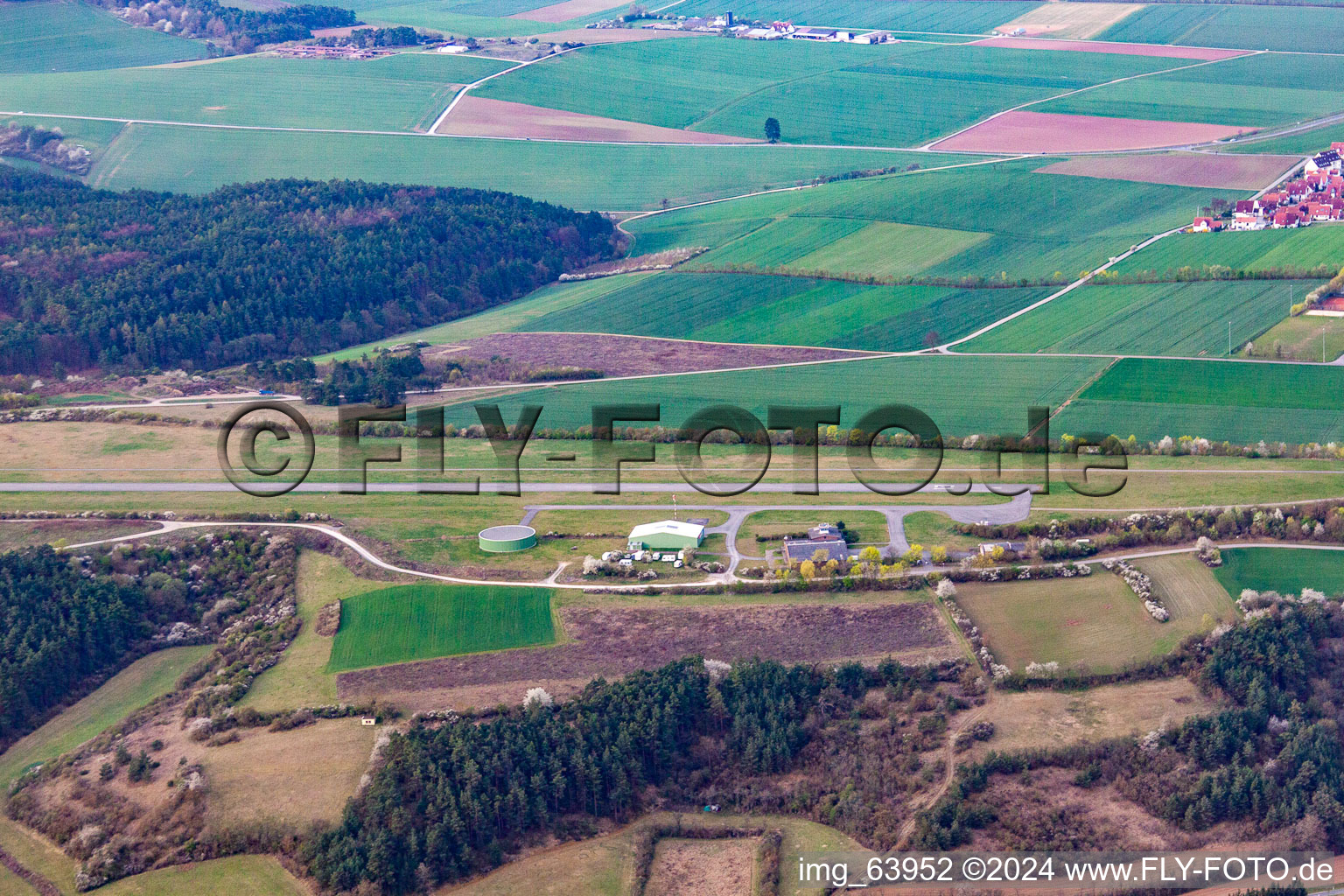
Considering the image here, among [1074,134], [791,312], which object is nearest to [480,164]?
[791,312]

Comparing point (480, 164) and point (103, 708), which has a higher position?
point (480, 164)

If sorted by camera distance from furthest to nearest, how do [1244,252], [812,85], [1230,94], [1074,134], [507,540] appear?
[812,85] → [1230,94] → [1074,134] → [1244,252] → [507,540]

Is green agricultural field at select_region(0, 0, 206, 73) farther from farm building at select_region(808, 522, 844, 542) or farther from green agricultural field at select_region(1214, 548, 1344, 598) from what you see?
green agricultural field at select_region(1214, 548, 1344, 598)

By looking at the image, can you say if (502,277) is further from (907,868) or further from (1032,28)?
(1032,28)

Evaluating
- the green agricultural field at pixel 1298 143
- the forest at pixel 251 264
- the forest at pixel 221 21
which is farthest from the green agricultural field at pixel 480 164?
the forest at pixel 221 21

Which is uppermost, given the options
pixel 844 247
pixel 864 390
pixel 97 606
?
pixel 844 247

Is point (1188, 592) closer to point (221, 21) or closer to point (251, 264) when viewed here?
point (251, 264)

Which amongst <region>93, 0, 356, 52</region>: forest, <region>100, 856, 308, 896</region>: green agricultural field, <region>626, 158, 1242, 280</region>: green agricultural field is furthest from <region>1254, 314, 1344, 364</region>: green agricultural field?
<region>93, 0, 356, 52</region>: forest
